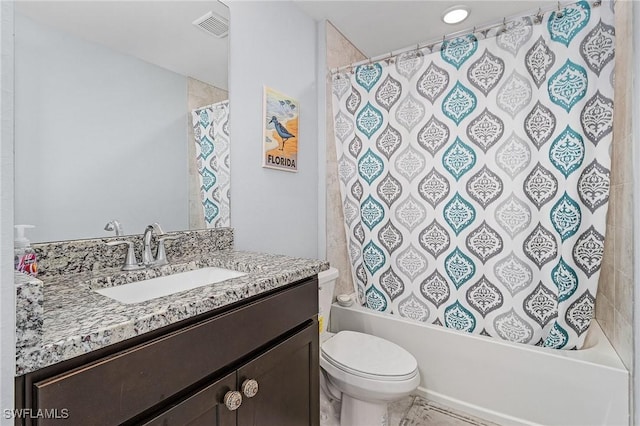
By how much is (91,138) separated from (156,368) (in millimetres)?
806

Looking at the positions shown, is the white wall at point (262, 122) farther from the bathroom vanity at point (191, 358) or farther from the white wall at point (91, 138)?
the bathroom vanity at point (191, 358)

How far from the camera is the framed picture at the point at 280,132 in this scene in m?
1.67

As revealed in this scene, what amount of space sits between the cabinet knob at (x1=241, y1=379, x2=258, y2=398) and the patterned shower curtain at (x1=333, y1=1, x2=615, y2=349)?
3.98ft

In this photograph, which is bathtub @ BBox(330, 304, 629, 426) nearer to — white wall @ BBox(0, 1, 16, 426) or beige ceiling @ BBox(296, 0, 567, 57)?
white wall @ BBox(0, 1, 16, 426)

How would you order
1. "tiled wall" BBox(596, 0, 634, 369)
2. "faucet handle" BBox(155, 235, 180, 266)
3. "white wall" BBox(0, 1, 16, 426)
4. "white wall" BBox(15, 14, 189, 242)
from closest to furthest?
"white wall" BBox(0, 1, 16, 426), "white wall" BBox(15, 14, 189, 242), "faucet handle" BBox(155, 235, 180, 266), "tiled wall" BBox(596, 0, 634, 369)

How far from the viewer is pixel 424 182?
172 cm

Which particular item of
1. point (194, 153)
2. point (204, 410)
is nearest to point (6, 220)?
point (204, 410)

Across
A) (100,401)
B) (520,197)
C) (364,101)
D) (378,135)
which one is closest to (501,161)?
(520,197)

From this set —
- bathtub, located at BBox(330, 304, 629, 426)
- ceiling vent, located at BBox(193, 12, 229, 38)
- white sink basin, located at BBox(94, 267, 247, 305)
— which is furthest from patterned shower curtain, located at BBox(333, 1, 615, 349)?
white sink basin, located at BBox(94, 267, 247, 305)

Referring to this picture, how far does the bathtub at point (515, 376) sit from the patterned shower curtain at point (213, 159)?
1.14 metres

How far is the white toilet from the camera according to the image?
1314 mm

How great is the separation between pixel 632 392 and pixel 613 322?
36 cm

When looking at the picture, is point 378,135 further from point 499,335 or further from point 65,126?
point 65,126

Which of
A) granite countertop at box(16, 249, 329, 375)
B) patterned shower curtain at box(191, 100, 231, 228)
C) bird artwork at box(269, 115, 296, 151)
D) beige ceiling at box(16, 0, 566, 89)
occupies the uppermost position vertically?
beige ceiling at box(16, 0, 566, 89)
